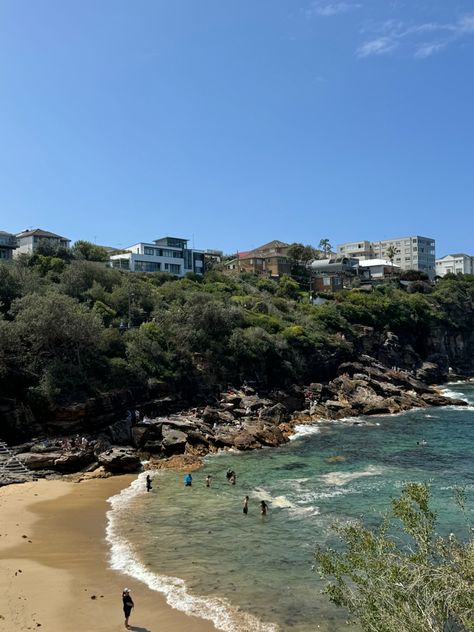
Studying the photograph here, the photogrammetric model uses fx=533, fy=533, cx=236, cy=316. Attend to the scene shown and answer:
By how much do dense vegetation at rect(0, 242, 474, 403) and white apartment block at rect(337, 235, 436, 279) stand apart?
65177 mm

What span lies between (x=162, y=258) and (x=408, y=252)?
9672 cm

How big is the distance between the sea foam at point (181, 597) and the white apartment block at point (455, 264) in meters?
168

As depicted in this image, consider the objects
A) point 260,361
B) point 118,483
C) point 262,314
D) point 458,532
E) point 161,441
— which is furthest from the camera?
point 262,314

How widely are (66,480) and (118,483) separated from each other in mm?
3734

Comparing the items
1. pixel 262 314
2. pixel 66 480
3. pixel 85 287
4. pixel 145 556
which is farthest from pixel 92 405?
pixel 262 314

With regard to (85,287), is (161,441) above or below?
below

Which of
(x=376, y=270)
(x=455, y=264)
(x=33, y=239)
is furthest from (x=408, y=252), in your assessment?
(x=33, y=239)

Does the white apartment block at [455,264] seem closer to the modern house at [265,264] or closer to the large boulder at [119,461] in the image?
the modern house at [265,264]

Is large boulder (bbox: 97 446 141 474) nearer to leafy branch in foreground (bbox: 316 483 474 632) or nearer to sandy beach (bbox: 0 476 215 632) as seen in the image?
sandy beach (bbox: 0 476 215 632)

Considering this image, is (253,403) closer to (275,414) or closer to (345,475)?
(275,414)

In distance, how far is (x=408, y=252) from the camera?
171125mm

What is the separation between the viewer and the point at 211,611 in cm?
2009

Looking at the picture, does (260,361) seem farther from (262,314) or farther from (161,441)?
(161,441)

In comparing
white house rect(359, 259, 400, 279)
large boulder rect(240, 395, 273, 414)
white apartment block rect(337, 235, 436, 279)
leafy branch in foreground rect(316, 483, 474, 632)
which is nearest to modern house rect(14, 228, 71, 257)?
large boulder rect(240, 395, 273, 414)
